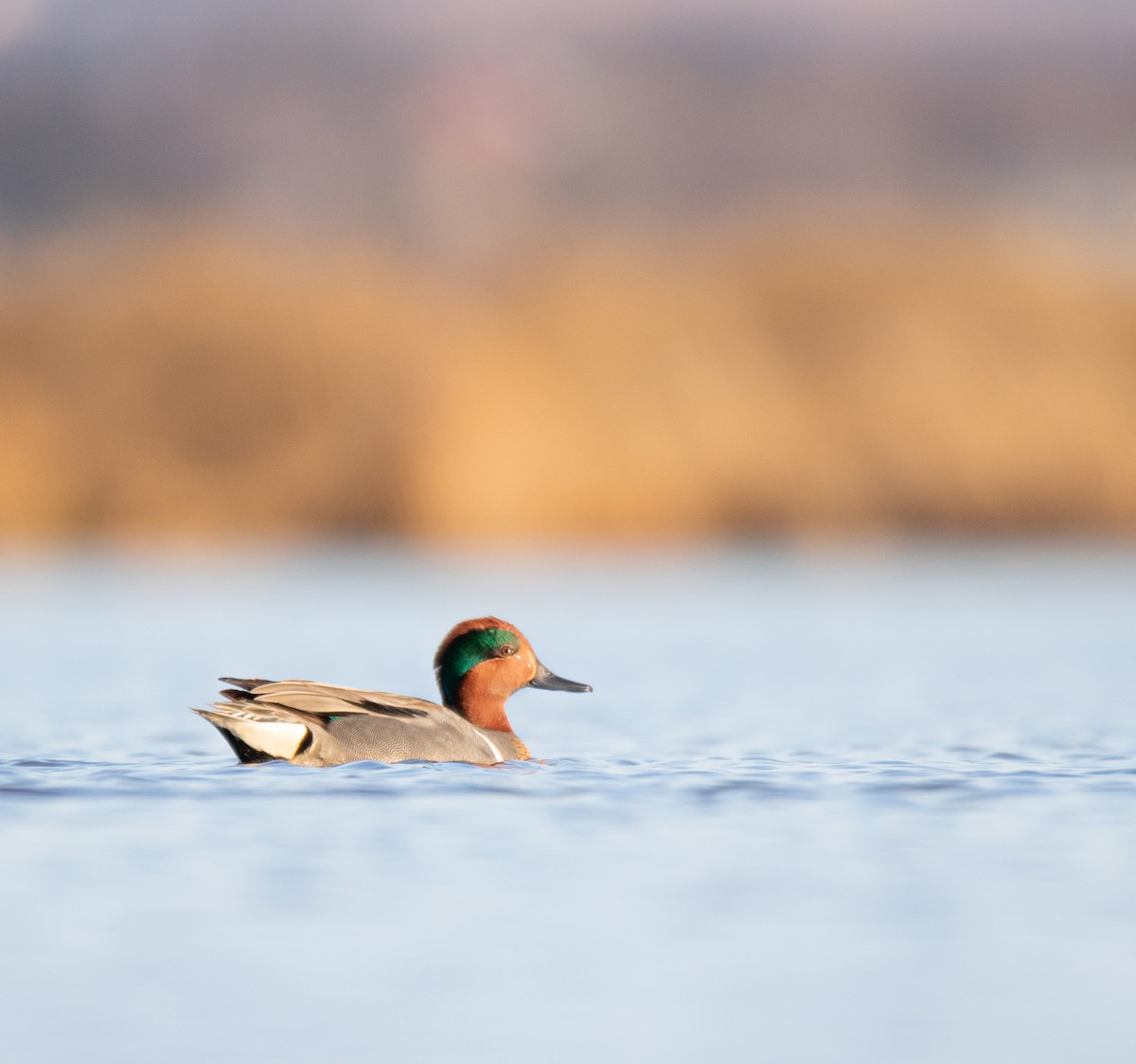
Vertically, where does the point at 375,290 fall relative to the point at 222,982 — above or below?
above

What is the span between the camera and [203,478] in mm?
87125

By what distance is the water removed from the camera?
5.21 m

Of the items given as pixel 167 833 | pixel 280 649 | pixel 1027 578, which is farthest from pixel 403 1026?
pixel 1027 578

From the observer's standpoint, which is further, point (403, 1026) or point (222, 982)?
point (222, 982)

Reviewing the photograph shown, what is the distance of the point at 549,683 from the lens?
10.9m

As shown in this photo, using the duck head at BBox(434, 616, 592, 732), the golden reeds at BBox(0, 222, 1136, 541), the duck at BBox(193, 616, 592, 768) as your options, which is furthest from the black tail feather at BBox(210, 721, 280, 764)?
the golden reeds at BBox(0, 222, 1136, 541)

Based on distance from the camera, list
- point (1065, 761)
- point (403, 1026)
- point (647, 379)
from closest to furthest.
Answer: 1. point (403, 1026)
2. point (1065, 761)
3. point (647, 379)

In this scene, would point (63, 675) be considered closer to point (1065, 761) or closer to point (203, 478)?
point (1065, 761)

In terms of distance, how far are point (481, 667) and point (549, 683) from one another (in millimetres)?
518

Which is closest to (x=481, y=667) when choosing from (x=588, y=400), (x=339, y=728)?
(x=339, y=728)

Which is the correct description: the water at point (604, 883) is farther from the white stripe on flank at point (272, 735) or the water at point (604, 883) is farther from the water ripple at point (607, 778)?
the white stripe on flank at point (272, 735)

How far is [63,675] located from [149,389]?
7724 cm

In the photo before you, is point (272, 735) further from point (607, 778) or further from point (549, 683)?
point (549, 683)

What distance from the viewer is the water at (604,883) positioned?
17.1 feet
